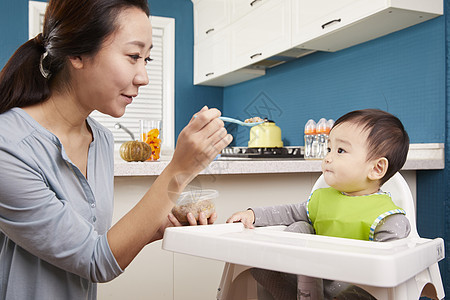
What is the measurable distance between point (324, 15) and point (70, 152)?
6.07 ft

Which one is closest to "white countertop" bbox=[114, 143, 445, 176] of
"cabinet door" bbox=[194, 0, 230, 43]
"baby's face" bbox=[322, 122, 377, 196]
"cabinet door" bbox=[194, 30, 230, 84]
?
"baby's face" bbox=[322, 122, 377, 196]

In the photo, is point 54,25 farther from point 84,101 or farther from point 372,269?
point 372,269

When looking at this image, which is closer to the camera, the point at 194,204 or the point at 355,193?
the point at 194,204

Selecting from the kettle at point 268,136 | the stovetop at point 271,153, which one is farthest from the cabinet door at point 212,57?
the stovetop at point 271,153

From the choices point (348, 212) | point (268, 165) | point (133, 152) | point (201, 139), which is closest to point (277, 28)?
point (268, 165)

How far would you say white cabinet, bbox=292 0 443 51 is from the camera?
6.93 feet

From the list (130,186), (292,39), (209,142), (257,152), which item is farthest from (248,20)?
(209,142)

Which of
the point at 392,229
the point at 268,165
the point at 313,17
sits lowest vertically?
the point at 392,229

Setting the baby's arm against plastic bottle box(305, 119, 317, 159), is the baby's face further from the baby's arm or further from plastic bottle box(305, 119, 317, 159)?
plastic bottle box(305, 119, 317, 159)

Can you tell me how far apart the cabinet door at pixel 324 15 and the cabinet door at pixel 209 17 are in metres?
1.12

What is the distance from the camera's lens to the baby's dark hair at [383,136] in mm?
1124

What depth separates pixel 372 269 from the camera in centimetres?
64

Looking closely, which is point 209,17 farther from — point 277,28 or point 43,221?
point 43,221

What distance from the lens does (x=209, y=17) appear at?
4.17m
